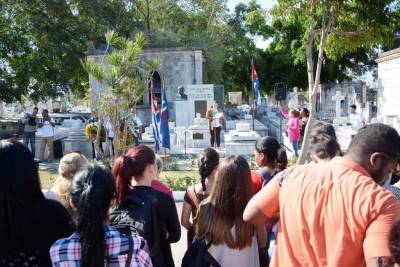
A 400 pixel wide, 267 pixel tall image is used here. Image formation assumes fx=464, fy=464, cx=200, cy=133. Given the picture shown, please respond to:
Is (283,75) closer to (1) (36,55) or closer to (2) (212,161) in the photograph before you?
(1) (36,55)

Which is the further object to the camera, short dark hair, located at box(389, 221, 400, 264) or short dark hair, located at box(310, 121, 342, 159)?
short dark hair, located at box(310, 121, 342, 159)

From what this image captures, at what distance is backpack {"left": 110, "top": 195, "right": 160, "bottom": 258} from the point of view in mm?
3012

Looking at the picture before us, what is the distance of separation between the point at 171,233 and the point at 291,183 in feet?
4.14

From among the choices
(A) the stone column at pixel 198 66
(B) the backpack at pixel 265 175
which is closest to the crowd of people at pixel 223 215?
(B) the backpack at pixel 265 175

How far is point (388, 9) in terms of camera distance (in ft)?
32.9

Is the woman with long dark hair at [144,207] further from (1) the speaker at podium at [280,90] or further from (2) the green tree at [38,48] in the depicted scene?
(2) the green tree at [38,48]

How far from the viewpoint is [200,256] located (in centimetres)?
321

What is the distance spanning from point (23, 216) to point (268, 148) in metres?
2.22

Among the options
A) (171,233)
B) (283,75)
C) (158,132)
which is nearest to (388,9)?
(158,132)

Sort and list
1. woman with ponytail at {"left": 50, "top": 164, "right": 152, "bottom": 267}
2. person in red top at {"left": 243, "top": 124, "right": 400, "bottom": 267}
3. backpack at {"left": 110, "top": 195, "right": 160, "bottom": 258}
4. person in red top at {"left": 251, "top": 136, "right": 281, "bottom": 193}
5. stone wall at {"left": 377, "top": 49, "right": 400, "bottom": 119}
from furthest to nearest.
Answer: stone wall at {"left": 377, "top": 49, "right": 400, "bottom": 119} < person in red top at {"left": 251, "top": 136, "right": 281, "bottom": 193} < backpack at {"left": 110, "top": 195, "right": 160, "bottom": 258} < woman with ponytail at {"left": 50, "top": 164, "right": 152, "bottom": 267} < person in red top at {"left": 243, "top": 124, "right": 400, "bottom": 267}

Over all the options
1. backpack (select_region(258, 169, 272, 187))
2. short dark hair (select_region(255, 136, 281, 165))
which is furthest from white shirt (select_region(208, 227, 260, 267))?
short dark hair (select_region(255, 136, 281, 165))

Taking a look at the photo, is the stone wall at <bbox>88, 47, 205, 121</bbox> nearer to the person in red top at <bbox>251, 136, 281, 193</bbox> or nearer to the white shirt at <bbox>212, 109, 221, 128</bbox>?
the white shirt at <bbox>212, 109, 221, 128</bbox>

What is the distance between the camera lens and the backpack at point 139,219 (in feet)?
9.88

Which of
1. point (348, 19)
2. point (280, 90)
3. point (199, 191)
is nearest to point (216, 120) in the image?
point (280, 90)
